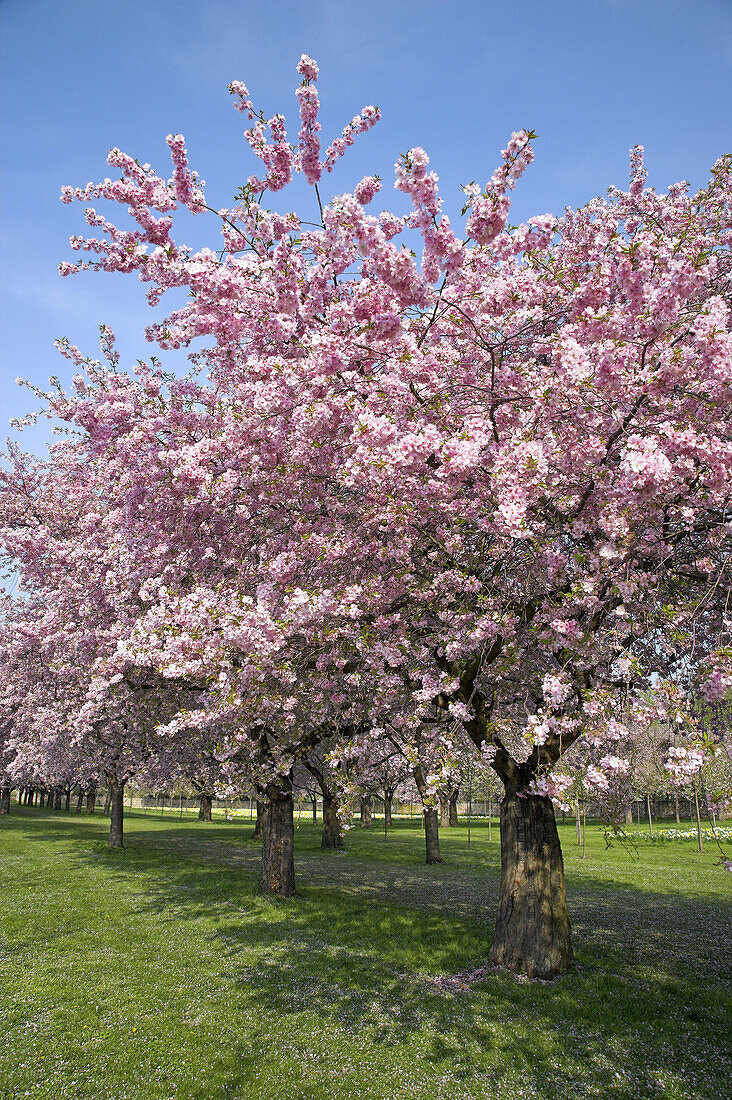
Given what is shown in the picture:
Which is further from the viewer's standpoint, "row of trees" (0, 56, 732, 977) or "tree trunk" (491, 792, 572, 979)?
"tree trunk" (491, 792, 572, 979)

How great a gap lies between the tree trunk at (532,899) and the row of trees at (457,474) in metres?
0.04

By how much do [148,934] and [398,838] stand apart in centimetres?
3025

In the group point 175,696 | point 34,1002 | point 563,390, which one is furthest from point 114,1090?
point 175,696

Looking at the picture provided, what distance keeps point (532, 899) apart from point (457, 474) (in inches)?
302

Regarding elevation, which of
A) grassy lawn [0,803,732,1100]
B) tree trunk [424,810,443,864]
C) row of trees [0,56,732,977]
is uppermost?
row of trees [0,56,732,977]

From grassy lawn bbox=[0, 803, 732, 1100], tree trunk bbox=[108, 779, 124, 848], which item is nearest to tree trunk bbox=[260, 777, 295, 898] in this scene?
grassy lawn bbox=[0, 803, 732, 1100]

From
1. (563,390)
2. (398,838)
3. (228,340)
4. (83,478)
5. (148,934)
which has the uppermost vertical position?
(83,478)

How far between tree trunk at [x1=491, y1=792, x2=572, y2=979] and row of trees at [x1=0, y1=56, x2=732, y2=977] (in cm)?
4

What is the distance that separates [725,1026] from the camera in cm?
829

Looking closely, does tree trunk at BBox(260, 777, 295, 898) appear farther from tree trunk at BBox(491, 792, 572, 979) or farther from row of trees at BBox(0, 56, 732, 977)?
tree trunk at BBox(491, 792, 572, 979)

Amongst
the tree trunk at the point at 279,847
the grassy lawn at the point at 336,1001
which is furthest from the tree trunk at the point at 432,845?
the tree trunk at the point at 279,847

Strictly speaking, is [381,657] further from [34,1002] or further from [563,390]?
[34,1002]

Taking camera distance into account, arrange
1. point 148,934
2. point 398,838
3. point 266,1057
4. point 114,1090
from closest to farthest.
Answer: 1. point 114,1090
2. point 266,1057
3. point 148,934
4. point 398,838

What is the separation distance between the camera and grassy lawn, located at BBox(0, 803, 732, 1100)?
6.78m
